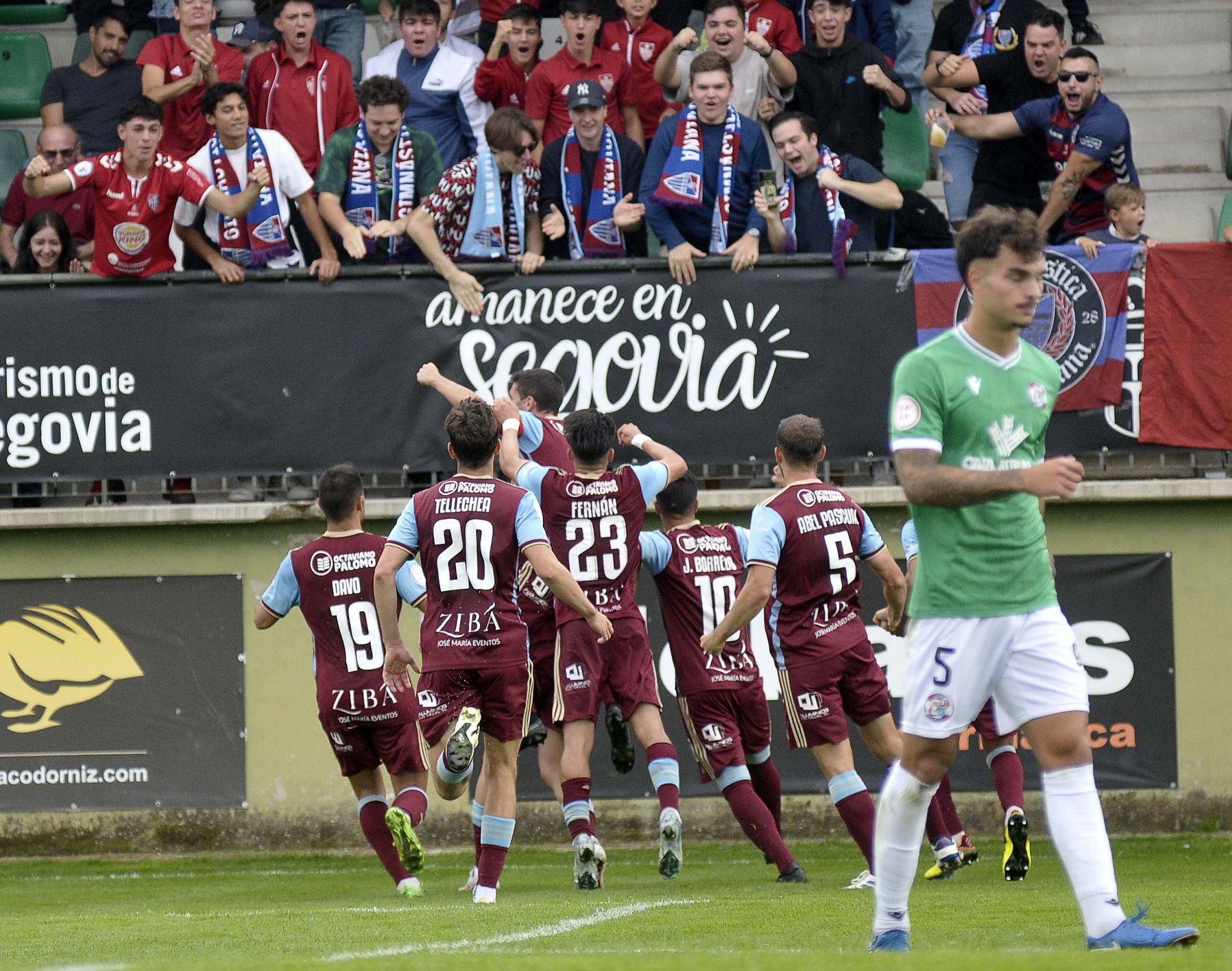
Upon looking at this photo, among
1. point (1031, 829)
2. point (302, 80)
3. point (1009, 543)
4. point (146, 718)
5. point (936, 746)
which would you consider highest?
point (302, 80)

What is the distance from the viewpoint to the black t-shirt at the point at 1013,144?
11.9m

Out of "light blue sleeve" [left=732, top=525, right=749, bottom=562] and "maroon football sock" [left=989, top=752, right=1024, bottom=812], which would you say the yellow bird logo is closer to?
"light blue sleeve" [left=732, top=525, right=749, bottom=562]

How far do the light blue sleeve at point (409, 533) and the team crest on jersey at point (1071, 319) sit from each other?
4.64 meters

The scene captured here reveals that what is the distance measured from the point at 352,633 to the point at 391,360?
10.9 feet

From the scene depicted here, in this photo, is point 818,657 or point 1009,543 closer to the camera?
point 1009,543

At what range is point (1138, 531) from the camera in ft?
37.2

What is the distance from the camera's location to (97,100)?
13.4m

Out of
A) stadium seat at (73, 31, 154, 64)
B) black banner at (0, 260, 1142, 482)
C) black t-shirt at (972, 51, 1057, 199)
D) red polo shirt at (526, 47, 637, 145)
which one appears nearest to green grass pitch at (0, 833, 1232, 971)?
black banner at (0, 260, 1142, 482)

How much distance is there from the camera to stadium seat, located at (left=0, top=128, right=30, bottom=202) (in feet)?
46.1

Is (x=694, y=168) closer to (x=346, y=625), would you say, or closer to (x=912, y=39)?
(x=912, y=39)

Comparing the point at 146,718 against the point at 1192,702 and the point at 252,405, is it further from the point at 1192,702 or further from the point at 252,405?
the point at 1192,702

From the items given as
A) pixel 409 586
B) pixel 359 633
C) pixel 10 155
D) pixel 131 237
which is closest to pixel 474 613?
pixel 409 586


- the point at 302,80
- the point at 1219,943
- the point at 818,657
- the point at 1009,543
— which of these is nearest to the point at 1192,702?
the point at 818,657

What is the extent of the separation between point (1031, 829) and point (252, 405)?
19.5 feet
